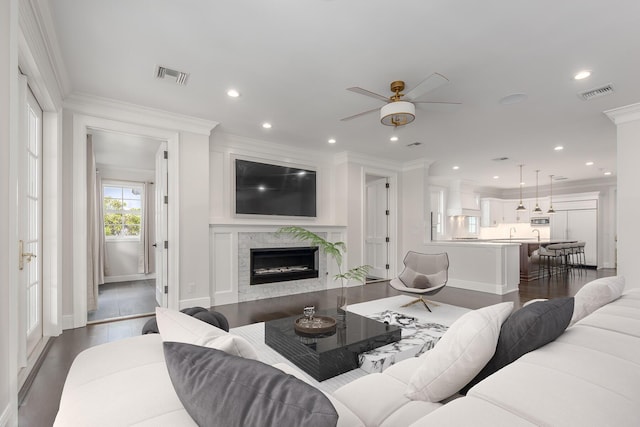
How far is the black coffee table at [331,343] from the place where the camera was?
2.29 metres

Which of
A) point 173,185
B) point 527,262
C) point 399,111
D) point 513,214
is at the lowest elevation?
point 527,262

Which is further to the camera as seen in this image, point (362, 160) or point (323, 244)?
point (362, 160)

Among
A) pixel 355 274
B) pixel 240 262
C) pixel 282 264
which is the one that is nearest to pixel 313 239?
pixel 282 264

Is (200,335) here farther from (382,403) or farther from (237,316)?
(237,316)

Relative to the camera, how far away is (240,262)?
485 cm

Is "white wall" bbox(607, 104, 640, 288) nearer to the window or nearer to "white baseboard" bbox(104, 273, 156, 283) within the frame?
"white baseboard" bbox(104, 273, 156, 283)

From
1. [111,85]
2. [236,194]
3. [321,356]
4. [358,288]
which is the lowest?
[358,288]

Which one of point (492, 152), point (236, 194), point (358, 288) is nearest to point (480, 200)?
point (492, 152)

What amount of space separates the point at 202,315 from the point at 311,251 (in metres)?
3.76

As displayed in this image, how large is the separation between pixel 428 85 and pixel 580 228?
9358 millimetres

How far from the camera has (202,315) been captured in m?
1.96

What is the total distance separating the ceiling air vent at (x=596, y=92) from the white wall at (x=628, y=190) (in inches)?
28.4

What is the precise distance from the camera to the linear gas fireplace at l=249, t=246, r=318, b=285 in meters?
5.04

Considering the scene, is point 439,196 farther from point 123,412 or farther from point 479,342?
point 123,412
